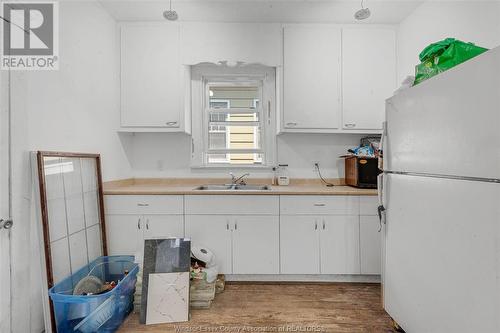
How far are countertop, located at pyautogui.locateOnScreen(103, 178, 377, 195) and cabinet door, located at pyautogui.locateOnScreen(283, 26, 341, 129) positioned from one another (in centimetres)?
67

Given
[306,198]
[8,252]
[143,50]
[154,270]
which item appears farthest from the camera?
[143,50]

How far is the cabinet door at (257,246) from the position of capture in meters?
2.32

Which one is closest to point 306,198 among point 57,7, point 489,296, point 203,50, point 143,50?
point 489,296

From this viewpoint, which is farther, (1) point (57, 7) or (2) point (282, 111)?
(2) point (282, 111)

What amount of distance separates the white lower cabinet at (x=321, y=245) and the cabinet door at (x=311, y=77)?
100 cm

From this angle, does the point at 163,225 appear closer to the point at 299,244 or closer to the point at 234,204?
the point at 234,204

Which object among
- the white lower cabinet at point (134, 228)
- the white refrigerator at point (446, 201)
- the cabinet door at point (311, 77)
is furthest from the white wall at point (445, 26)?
the white lower cabinet at point (134, 228)

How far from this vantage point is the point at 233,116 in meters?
3.01

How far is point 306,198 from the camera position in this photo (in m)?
2.32

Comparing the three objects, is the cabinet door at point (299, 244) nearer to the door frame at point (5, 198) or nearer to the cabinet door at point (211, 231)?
the cabinet door at point (211, 231)

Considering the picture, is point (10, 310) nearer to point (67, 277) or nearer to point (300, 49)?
point (67, 277)

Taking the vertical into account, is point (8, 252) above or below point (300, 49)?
below

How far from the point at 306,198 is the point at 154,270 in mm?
1419

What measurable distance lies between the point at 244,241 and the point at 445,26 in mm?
2534
